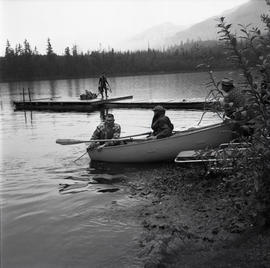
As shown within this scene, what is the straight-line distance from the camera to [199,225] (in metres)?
7.30

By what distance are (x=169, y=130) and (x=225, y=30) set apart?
22.6 feet

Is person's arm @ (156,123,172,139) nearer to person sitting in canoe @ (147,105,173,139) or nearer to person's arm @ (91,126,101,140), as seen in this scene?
person sitting in canoe @ (147,105,173,139)

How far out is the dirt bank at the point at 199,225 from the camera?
5.62 metres

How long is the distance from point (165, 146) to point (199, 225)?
17.0ft

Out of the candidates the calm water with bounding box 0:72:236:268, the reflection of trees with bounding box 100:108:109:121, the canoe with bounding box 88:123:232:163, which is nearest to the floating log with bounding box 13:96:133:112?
the reflection of trees with bounding box 100:108:109:121

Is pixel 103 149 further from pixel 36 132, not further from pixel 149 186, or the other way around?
pixel 36 132

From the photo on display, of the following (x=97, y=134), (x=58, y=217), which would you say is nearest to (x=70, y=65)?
(x=97, y=134)

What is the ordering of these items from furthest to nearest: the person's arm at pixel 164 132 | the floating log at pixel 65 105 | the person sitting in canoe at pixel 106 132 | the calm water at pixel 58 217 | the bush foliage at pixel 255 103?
the floating log at pixel 65 105 < the person sitting in canoe at pixel 106 132 < the person's arm at pixel 164 132 < the calm water at pixel 58 217 < the bush foliage at pixel 255 103

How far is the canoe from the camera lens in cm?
1156

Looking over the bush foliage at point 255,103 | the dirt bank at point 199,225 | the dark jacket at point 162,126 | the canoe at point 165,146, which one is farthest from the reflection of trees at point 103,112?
the bush foliage at point 255,103

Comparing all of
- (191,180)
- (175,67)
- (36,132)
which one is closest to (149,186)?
(191,180)

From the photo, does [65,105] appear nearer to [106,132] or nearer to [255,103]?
[106,132]

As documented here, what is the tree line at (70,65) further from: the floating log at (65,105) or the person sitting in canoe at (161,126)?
the person sitting in canoe at (161,126)

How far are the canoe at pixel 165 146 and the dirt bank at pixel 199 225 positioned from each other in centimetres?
159
